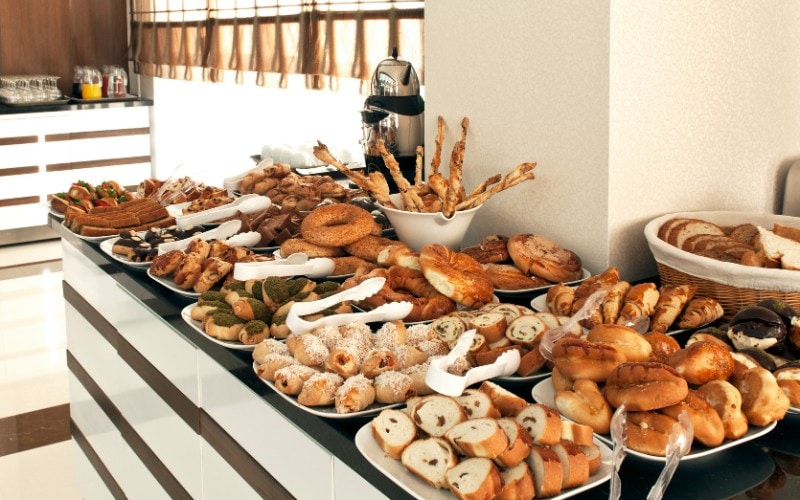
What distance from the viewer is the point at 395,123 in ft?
8.29

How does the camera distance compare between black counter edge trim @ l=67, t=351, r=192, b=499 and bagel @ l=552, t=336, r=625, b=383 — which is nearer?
bagel @ l=552, t=336, r=625, b=383

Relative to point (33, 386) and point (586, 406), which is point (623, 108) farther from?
point (33, 386)

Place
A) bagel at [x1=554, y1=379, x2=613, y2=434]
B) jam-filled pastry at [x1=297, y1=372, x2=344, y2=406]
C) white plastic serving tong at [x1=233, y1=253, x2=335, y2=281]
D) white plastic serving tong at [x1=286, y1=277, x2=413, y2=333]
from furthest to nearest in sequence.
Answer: white plastic serving tong at [x1=233, y1=253, x2=335, y2=281], white plastic serving tong at [x1=286, y1=277, x2=413, y2=333], jam-filled pastry at [x1=297, y1=372, x2=344, y2=406], bagel at [x1=554, y1=379, x2=613, y2=434]

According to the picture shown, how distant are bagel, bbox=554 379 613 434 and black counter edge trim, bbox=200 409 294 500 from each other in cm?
47

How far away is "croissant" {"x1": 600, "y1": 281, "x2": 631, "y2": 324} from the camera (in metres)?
1.42

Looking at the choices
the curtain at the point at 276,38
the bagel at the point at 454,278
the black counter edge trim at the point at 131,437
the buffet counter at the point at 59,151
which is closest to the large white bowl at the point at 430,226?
the bagel at the point at 454,278

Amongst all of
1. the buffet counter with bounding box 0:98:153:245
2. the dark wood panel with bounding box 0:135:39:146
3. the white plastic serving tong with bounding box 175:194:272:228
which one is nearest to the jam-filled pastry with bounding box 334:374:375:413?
the white plastic serving tong with bounding box 175:194:272:228

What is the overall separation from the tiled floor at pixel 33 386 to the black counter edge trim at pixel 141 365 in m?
0.67

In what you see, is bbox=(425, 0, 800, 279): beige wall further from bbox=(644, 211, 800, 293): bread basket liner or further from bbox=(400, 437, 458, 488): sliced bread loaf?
bbox=(400, 437, 458, 488): sliced bread loaf

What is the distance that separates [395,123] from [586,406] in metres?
1.54

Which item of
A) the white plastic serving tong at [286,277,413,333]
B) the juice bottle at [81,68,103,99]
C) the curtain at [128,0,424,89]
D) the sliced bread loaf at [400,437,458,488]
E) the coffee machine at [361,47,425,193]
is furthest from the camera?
the juice bottle at [81,68,103,99]

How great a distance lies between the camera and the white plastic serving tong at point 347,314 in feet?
4.62

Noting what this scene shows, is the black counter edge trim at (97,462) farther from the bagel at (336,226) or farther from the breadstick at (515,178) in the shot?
the breadstick at (515,178)

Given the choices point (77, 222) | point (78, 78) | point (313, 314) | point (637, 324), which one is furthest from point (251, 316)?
point (78, 78)
